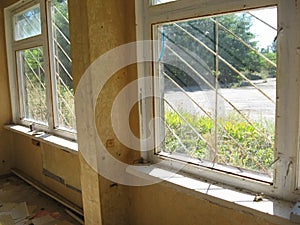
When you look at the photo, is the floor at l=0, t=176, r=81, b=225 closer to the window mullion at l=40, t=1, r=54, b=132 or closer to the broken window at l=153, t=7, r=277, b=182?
the window mullion at l=40, t=1, r=54, b=132

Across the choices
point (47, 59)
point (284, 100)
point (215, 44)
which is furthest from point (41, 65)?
point (284, 100)

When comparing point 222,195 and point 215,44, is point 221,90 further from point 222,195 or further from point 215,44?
point 222,195

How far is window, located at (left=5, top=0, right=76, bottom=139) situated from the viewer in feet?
8.23

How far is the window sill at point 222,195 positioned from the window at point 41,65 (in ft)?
3.82

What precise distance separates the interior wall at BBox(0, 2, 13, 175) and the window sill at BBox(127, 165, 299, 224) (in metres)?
2.51

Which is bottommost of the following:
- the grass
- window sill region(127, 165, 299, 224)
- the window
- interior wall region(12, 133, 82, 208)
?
interior wall region(12, 133, 82, 208)

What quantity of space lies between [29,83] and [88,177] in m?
1.87

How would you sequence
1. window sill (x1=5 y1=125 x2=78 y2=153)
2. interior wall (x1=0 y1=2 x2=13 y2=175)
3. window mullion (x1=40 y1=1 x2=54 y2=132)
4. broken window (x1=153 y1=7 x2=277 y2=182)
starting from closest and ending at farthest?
broken window (x1=153 y1=7 x2=277 y2=182) → window sill (x1=5 y1=125 x2=78 y2=153) → window mullion (x1=40 y1=1 x2=54 y2=132) → interior wall (x1=0 y1=2 x2=13 y2=175)

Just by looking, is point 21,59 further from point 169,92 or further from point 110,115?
point 169,92

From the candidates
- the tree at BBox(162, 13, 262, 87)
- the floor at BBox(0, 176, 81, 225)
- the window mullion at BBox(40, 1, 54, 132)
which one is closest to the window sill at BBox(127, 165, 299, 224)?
the tree at BBox(162, 13, 262, 87)

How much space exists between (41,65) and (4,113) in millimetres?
1076

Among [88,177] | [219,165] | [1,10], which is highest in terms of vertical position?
[1,10]

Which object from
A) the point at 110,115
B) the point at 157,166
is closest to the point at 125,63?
the point at 110,115

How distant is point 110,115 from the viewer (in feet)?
5.82
